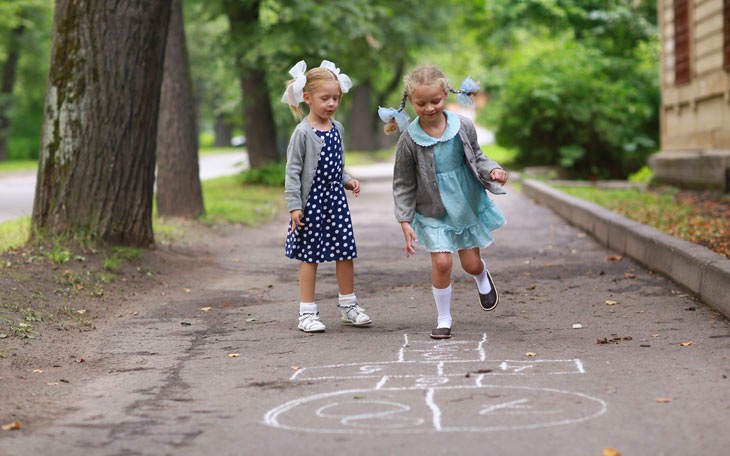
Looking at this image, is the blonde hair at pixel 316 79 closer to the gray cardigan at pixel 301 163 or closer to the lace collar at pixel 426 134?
the gray cardigan at pixel 301 163

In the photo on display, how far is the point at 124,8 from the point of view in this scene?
874cm

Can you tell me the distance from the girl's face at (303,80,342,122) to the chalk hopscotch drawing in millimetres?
1795

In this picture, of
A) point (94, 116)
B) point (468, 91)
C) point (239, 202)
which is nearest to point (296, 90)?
point (468, 91)

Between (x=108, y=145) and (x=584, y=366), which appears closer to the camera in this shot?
(x=584, y=366)

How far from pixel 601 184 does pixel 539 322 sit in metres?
15.0

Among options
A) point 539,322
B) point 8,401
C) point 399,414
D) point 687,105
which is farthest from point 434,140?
point 687,105

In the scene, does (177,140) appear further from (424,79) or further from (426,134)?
(424,79)

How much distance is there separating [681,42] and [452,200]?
13.9 meters

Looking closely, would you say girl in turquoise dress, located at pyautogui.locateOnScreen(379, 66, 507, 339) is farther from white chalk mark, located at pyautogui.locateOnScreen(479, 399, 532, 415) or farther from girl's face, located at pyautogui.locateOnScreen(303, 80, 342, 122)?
white chalk mark, located at pyautogui.locateOnScreen(479, 399, 532, 415)

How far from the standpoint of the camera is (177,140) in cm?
1362

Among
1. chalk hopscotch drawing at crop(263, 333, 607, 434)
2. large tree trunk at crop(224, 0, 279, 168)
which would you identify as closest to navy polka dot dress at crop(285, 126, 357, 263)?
chalk hopscotch drawing at crop(263, 333, 607, 434)

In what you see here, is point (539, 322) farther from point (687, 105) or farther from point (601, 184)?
point (601, 184)

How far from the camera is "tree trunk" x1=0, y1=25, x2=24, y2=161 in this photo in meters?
45.2

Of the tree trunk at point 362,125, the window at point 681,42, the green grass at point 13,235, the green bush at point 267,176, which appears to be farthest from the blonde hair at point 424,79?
the tree trunk at point 362,125
